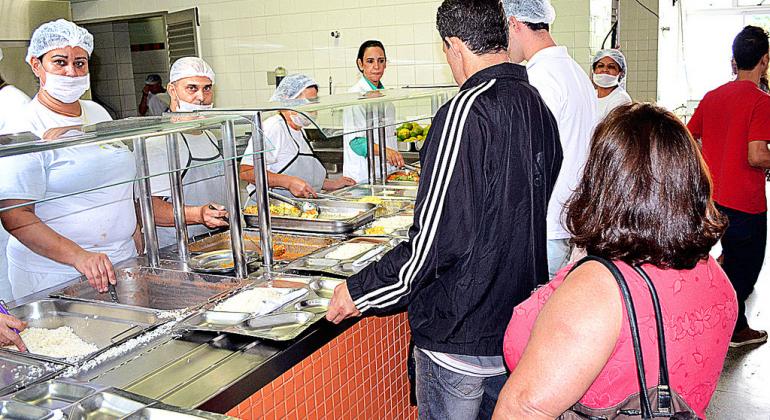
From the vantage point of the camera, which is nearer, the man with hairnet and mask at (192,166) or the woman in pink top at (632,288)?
the woman in pink top at (632,288)

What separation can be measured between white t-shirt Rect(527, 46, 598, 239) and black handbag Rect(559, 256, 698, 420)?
4.55 ft

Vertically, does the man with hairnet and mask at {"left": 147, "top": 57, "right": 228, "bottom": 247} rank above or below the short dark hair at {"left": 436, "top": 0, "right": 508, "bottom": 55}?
below

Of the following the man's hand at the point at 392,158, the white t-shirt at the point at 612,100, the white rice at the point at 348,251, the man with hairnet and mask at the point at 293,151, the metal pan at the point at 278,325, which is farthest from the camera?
the white t-shirt at the point at 612,100

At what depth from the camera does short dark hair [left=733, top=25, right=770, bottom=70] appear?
12.3ft

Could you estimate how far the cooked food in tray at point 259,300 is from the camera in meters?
1.89

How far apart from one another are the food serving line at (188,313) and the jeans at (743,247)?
7.47ft

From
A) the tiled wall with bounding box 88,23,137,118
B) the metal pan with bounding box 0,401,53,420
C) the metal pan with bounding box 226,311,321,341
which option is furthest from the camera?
the tiled wall with bounding box 88,23,137,118

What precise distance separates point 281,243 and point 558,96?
3.89ft

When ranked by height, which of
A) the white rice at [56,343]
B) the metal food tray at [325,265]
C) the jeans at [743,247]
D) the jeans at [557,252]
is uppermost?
the metal food tray at [325,265]

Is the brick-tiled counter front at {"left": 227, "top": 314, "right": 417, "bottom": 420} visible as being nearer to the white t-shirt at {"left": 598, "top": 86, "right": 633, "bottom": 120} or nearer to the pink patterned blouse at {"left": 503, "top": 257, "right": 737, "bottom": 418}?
the pink patterned blouse at {"left": 503, "top": 257, "right": 737, "bottom": 418}

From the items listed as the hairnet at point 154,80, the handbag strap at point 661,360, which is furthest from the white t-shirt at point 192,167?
the hairnet at point 154,80

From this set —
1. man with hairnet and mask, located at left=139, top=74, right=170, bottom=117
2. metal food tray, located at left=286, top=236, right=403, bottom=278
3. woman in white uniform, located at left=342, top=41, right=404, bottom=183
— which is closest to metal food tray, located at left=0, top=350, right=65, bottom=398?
metal food tray, located at left=286, top=236, right=403, bottom=278

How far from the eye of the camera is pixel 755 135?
12.3ft

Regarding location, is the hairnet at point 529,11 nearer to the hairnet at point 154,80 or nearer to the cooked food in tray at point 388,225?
the cooked food in tray at point 388,225
